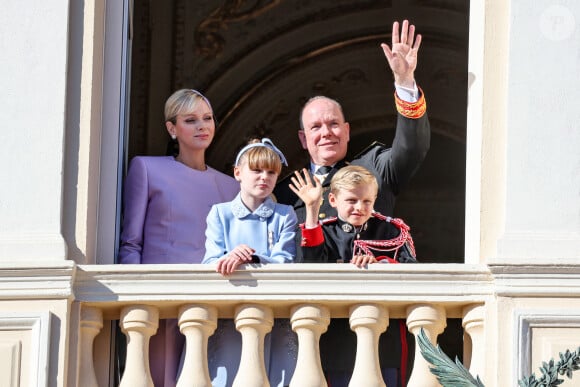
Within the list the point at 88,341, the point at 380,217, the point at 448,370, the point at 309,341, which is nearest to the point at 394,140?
the point at 380,217

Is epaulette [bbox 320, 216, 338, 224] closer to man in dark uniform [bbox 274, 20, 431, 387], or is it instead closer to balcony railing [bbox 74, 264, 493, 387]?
man in dark uniform [bbox 274, 20, 431, 387]

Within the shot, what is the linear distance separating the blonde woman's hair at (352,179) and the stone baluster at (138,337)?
964 millimetres

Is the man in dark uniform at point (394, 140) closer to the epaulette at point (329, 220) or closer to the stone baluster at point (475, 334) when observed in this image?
the epaulette at point (329, 220)

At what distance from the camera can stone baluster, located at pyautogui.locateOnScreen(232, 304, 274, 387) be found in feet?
31.8

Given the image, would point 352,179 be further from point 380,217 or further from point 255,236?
point 255,236

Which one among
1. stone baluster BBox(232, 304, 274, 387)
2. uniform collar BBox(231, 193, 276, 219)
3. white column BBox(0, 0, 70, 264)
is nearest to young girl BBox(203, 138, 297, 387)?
uniform collar BBox(231, 193, 276, 219)

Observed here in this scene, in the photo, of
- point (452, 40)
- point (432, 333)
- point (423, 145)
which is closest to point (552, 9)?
point (423, 145)

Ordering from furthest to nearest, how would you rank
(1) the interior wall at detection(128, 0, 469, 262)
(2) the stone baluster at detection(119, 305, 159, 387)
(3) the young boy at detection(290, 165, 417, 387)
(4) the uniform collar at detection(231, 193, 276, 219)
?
1. (1) the interior wall at detection(128, 0, 469, 262)
2. (4) the uniform collar at detection(231, 193, 276, 219)
3. (3) the young boy at detection(290, 165, 417, 387)
4. (2) the stone baluster at detection(119, 305, 159, 387)

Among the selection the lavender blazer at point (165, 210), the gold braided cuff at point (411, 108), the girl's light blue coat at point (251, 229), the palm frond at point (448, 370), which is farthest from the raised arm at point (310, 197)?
the palm frond at point (448, 370)

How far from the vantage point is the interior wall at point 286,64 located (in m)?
15.2

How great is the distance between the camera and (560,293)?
9.60 meters

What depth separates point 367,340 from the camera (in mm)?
9766

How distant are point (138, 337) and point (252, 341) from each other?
49 centimetres

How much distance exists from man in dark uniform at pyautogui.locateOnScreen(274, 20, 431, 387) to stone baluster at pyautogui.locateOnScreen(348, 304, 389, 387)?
35 cm
